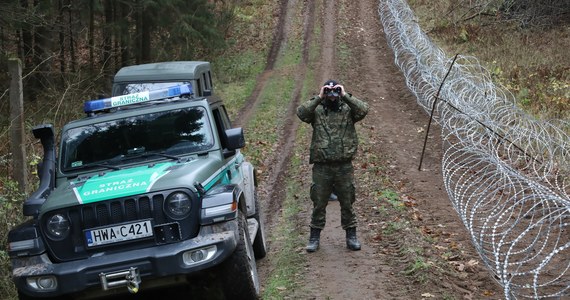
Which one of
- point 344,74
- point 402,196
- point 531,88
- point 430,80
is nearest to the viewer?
point 402,196

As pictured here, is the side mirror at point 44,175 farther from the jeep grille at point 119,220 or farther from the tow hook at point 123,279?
the tow hook at point 123,279

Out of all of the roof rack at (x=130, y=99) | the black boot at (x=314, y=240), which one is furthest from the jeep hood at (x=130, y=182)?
the black boot at (x=314, y=240)

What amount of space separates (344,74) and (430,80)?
731 cm

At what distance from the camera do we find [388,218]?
9.30m

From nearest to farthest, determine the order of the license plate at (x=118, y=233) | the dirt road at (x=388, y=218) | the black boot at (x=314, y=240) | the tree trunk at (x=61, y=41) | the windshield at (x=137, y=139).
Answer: the license plate at (x=118, y=233)
the dirt road at (x=388, y=218)
the windshield at (x=137, y=139)
the black boot at (x=314, y=240)
the tree trunk at (x=61, y=41)

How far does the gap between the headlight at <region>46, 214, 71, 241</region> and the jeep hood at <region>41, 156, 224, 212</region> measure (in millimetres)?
103

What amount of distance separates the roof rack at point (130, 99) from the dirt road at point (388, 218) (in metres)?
2.37

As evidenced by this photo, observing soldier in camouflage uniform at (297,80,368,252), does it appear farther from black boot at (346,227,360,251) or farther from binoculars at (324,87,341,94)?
black boot at (346,227,360,251)

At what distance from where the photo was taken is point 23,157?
26.1ft

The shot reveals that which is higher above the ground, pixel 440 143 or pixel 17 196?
pixel 17 196

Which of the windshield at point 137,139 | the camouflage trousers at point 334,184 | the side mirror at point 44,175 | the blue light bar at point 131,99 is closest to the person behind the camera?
the side mirror at point 44,175

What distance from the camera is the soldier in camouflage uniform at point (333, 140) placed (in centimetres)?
754

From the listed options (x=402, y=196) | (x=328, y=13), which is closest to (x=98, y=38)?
(x=328, y=13)

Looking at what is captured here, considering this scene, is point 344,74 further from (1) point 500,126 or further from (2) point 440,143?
(1) point 500,126
